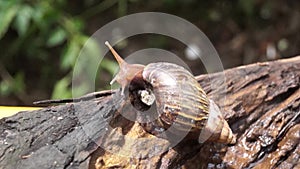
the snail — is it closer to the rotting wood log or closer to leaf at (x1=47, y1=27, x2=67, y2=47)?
the rotting wood log

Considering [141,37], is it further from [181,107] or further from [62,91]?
[181,107]

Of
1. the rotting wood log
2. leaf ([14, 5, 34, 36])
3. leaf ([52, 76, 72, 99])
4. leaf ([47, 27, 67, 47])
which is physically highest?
leaf ([14, 5, 34, 36])

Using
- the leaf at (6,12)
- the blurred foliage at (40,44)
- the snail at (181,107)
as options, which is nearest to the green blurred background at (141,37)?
the blurred foliage at (40,44)

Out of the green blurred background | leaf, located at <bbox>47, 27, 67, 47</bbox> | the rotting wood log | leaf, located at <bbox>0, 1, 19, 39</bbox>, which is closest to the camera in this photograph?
the rotting wood log

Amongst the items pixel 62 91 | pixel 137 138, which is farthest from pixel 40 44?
pixel 137 138

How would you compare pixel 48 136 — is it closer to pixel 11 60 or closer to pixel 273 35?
pixel 11 60

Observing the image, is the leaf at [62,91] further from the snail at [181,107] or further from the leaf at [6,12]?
the snail at [181,107]

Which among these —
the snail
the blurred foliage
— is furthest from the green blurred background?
the snail
